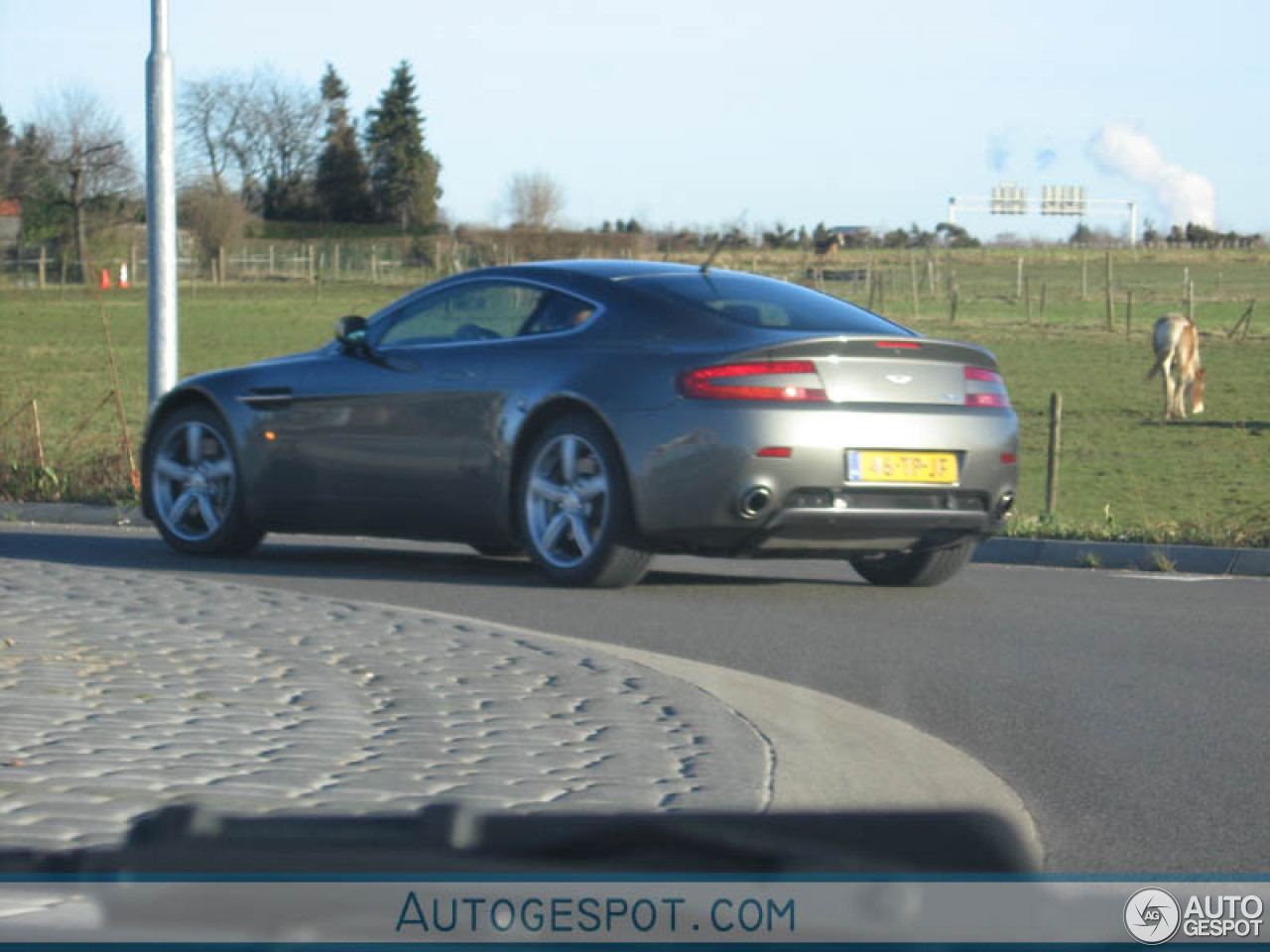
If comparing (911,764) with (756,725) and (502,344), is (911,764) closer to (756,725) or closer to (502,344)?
(756,725)

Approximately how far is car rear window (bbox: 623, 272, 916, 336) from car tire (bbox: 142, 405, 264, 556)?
8.44 ft

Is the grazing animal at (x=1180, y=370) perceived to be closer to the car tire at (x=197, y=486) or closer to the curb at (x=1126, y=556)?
the curb at (x=1126, y=556)

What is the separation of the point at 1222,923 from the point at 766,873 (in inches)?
51.8

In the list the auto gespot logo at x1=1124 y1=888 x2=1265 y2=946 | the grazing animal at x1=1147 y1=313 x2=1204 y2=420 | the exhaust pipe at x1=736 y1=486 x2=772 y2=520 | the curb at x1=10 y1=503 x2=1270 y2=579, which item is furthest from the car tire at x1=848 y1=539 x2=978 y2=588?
the grazing animal at x1=1147 y1=313 x2=1204 y2=420

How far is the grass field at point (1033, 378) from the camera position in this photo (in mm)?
15328

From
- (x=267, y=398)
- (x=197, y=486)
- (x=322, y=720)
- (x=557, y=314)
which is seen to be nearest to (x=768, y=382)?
(x=557, y=314)

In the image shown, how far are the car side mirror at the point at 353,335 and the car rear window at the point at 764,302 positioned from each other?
5.19ft

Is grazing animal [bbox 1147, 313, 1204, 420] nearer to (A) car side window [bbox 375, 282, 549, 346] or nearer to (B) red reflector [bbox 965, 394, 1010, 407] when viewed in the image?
(B) red reflector [bbox 965, 394, 1010, 407]

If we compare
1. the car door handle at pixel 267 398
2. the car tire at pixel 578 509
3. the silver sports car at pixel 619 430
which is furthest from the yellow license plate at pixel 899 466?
the car door handle at pixel 267 398

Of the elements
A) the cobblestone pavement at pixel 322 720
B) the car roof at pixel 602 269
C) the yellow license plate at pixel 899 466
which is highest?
the car roof at pixel 602 269

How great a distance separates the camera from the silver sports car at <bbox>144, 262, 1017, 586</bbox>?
898 cm

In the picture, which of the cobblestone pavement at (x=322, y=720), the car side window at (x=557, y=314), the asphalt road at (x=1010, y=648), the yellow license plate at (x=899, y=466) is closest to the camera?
the cobblestone pavement at (x=322, y=720)

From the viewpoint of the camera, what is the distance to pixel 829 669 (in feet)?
24.5

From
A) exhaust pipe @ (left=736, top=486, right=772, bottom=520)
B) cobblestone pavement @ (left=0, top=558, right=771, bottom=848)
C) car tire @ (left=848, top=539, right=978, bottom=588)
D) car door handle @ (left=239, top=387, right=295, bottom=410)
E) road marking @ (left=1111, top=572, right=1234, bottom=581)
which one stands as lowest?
road marking @ (left=1111, top=572, right=1234, bottom=581)
